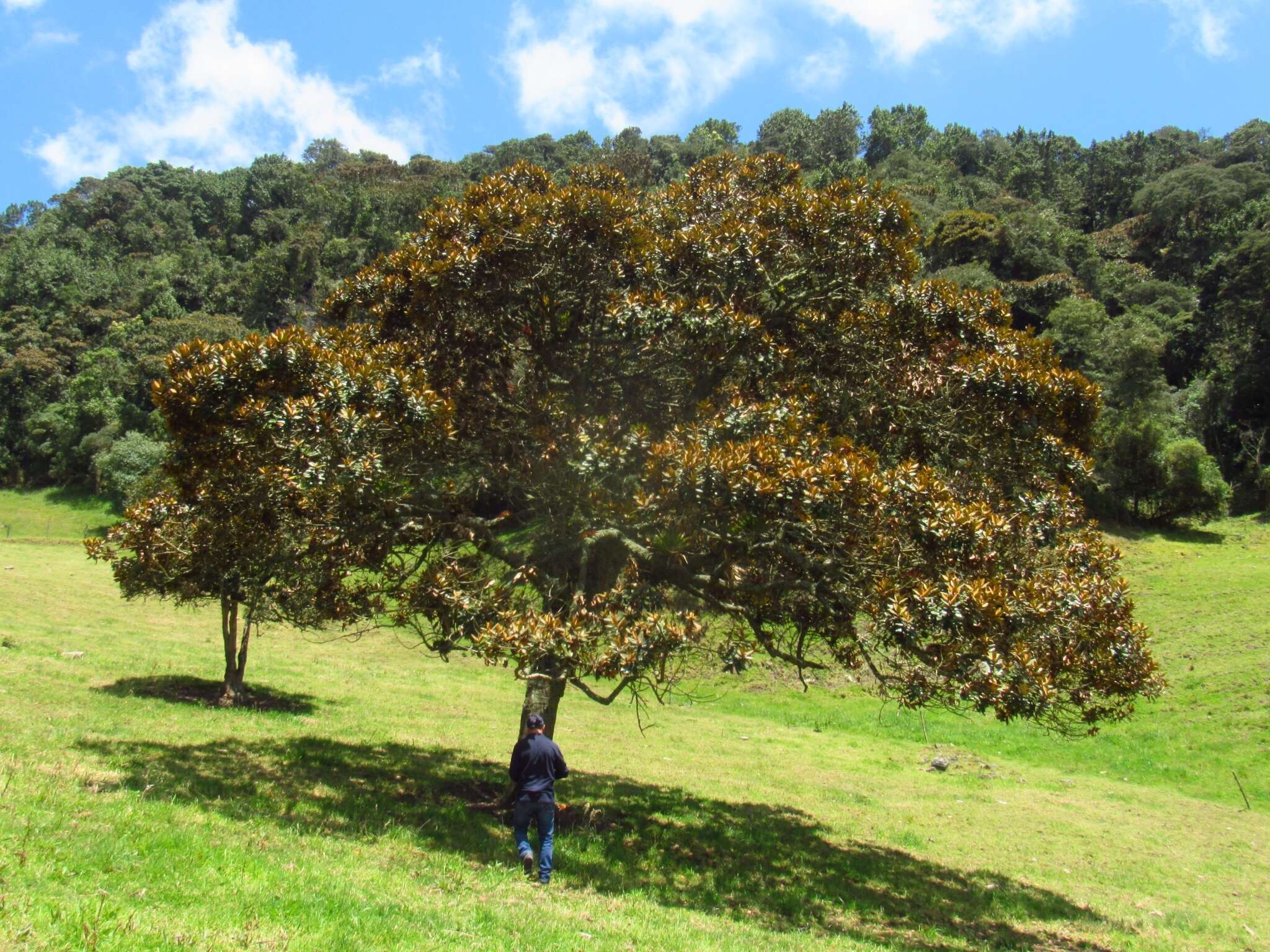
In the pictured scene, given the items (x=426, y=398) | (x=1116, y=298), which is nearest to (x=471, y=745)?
(x=426, y=398)

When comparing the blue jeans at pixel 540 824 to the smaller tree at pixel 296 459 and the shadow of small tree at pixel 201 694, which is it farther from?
the shadow of small tree at pixel 201 694

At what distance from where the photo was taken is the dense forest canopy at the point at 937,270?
4891cm

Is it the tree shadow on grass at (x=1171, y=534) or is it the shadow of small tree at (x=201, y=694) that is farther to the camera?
the tree shadow on grass at (x=1171, y=534)

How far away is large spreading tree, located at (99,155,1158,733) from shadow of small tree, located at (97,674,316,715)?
7721mm

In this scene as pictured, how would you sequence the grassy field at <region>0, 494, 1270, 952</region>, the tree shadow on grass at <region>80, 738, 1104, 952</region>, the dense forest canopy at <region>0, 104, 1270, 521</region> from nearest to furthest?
the grassy field at <region>0, 494, 1270, 952</region> → the tree shadow on grass at <region>80, 738, 1104, 952</region> → the dense forest canopy at <region>0, 104, 1270, 521</region>

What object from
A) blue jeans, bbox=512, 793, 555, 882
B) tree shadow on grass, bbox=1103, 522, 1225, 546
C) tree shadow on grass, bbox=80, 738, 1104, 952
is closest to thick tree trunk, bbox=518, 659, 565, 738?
tree shadow on grass, bbox=80, 738, 1104, 952

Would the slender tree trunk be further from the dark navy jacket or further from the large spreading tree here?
the dark navy jacket

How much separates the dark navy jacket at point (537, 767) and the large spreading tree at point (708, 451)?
0.82 meters

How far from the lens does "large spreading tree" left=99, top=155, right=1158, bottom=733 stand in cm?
898

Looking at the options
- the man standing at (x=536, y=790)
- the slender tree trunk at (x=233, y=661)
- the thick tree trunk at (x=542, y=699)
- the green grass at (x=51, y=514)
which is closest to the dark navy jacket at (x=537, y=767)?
the man standing at (x=536, y=790)

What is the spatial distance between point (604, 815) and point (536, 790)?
372cm

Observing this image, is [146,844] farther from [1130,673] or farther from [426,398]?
[1130,673]

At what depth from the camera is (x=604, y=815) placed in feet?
40.4

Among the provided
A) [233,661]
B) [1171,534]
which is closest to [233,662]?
[233,661]
